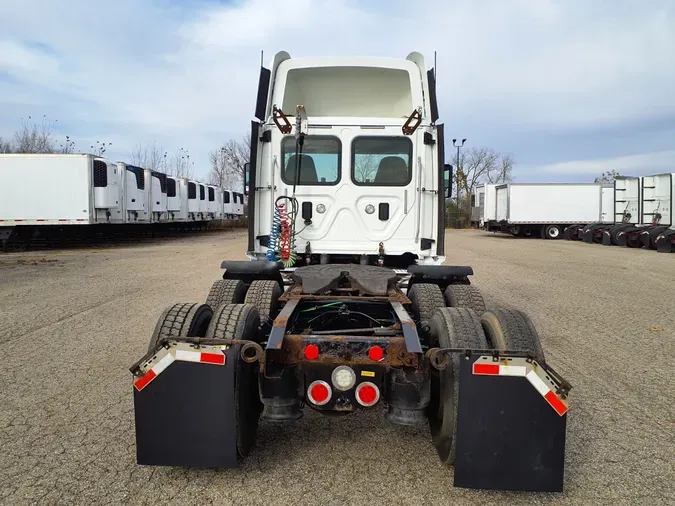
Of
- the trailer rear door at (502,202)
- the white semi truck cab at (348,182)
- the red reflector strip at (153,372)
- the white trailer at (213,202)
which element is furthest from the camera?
the white trailer at (213,202)

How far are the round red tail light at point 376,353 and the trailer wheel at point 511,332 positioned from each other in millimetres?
747

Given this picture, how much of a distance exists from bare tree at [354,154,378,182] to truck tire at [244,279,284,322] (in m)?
1.76

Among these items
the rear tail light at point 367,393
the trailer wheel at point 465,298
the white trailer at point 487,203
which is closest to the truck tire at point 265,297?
the trailer wheel at point 465,298

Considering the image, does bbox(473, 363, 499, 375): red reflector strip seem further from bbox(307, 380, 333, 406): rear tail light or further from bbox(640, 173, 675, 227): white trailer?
bbox(640, 173, 675, 227): white trailer

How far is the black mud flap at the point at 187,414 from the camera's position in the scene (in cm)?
271

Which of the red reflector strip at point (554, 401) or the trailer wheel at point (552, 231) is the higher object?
the trailer wheel at point (552, 231)

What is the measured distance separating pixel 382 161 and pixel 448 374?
11.3 ft

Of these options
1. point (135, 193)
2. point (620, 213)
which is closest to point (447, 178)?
point (135, 193)

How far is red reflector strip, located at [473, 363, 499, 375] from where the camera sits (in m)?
2.58

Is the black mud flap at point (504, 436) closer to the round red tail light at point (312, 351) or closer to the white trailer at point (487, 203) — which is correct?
the round red tail light at point (312, 351)

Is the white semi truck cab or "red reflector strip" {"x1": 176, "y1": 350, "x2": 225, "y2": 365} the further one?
the white semi truck cab

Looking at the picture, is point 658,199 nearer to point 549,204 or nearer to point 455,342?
point 549,204

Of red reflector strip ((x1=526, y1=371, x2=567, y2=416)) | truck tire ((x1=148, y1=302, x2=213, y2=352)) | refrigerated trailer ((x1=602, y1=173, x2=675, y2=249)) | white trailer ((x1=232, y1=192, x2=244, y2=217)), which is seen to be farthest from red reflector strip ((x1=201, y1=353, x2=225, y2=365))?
white trailer ((x1=232, y1=192, x2=244, y2=217))

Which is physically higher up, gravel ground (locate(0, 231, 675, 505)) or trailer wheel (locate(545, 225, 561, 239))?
trailer wheel (locate(545, 225, 561, 239))
